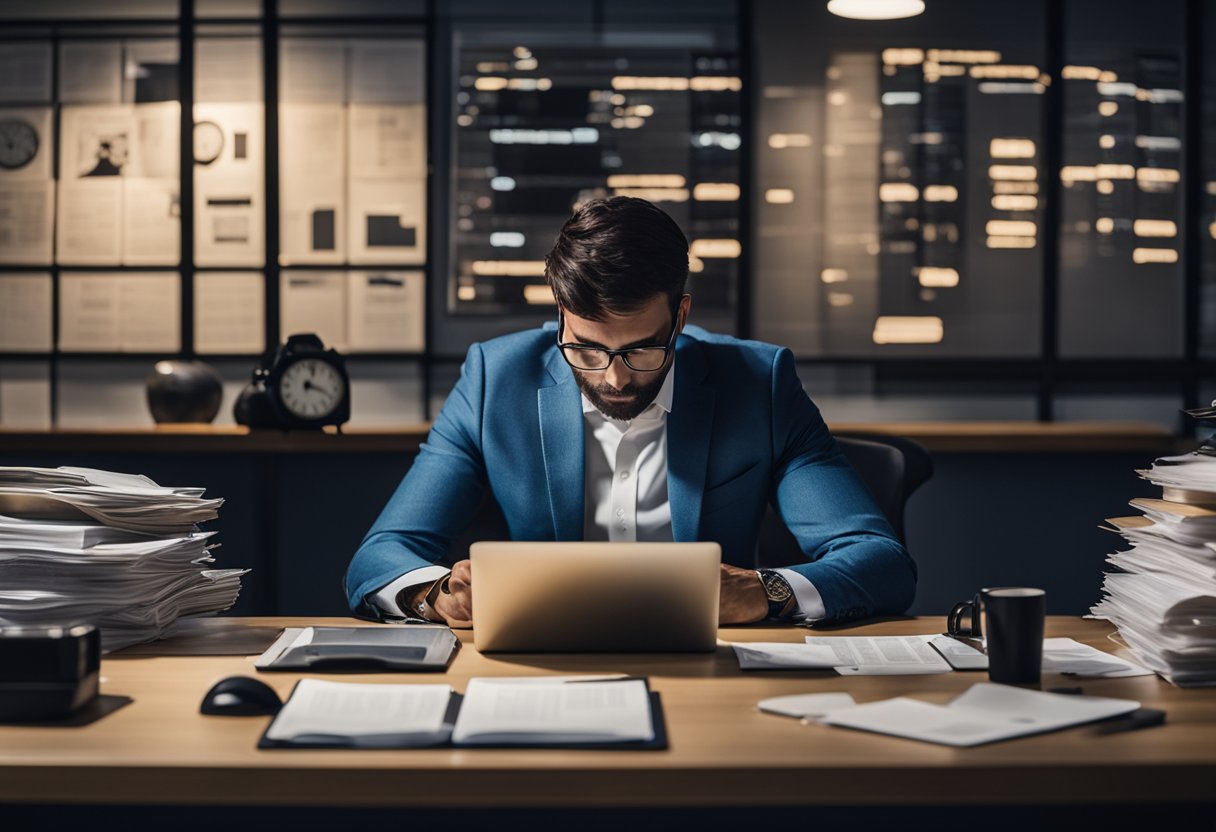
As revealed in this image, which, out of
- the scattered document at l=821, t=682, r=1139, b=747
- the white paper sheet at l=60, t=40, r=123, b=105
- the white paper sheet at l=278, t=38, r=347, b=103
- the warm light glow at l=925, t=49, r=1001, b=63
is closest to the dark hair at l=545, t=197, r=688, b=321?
the scattered document at l=821, t=682, r=1139, b=747

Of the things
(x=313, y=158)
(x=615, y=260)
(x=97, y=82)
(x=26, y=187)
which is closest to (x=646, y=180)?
(x=313, y=158)

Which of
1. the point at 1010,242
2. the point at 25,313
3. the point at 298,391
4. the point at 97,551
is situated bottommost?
the point at 97,551

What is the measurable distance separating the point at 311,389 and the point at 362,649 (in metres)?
2.32

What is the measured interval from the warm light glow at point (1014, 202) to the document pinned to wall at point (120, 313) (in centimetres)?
297

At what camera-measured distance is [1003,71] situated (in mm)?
4254

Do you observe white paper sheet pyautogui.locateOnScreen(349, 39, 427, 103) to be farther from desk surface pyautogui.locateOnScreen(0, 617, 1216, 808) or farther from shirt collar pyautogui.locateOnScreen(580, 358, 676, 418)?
desk surface pyautogui.locateOnScreen(0, 617, 1216, 808)

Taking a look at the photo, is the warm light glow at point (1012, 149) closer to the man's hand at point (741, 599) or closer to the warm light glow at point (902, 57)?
the warm light glow at point (902, 57)

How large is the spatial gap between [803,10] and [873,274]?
0.97 metres

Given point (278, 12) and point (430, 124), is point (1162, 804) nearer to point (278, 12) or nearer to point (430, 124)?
point (430, 124)

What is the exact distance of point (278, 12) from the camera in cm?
425

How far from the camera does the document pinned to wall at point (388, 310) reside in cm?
425

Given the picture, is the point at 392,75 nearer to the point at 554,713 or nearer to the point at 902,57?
the point at 902,57

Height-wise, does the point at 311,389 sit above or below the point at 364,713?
above

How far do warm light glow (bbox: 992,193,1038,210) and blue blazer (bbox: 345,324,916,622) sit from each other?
2.48 meters
